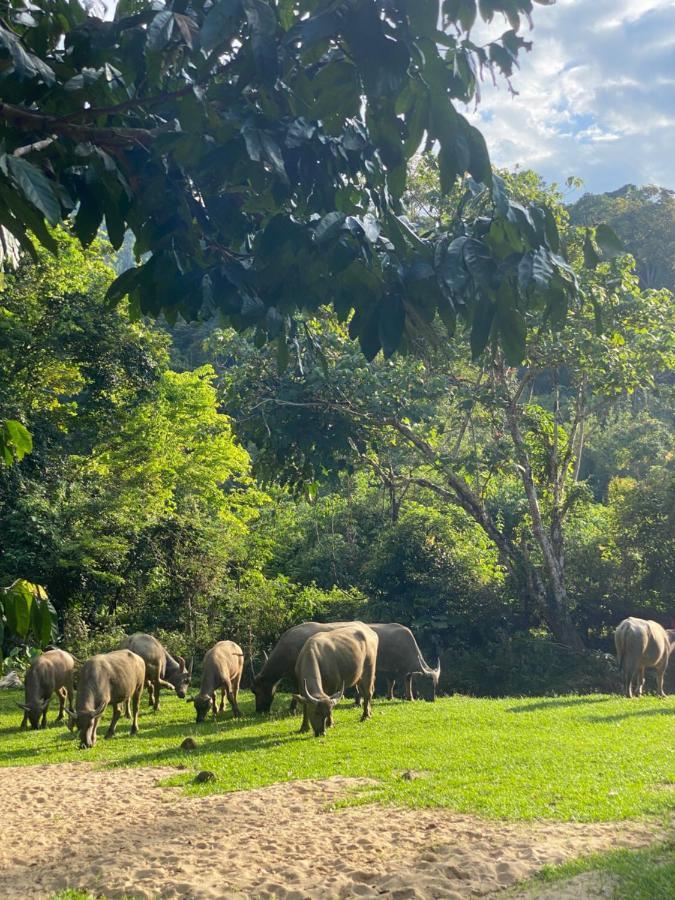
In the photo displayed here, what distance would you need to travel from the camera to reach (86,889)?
6152 millimetres

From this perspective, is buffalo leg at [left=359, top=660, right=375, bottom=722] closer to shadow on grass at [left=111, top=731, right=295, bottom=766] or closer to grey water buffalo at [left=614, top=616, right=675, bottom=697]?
shadow on grass at [left=111, top=731, right=295, bottom=766]

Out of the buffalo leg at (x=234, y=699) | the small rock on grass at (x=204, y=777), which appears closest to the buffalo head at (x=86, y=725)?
the buffalo leg at (x=234, y=699)

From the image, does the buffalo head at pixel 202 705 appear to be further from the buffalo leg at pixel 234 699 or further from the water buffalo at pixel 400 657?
the water buffalo at pixel 400 657

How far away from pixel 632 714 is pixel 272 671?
6.11 meters

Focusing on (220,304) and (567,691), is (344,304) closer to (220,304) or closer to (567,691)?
(220,304)

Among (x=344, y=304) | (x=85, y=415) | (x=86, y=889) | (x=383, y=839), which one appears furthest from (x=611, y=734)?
(x=85, y=415)

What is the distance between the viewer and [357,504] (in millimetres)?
27484

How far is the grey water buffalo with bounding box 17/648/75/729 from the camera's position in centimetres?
1464

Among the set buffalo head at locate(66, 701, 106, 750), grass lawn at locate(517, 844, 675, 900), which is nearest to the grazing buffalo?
buffalo head at locate(66, 701, 106, 750)

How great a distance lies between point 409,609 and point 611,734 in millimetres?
11700

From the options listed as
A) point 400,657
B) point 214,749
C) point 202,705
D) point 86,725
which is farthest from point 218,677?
point 400,657

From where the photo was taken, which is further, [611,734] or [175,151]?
[611,734]

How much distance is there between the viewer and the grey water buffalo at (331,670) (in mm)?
12555

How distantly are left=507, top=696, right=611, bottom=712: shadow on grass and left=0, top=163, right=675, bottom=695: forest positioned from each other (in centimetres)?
316
